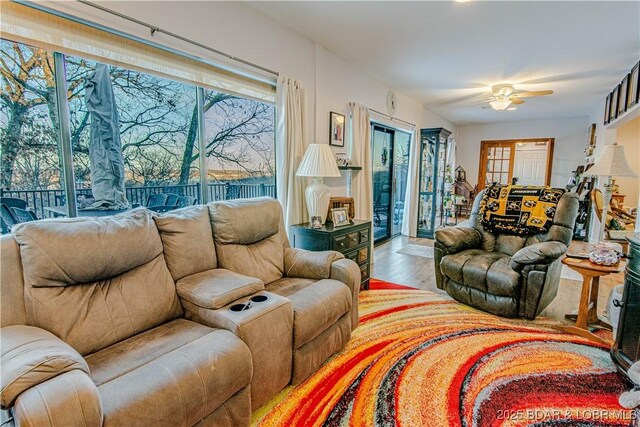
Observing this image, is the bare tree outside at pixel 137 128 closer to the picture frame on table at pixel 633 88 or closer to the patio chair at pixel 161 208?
the patio chair at pixel 161 208

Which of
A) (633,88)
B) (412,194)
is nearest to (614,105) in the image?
(633,88)

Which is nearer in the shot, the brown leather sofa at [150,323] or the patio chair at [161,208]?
the brown leather sofa at [150,323]

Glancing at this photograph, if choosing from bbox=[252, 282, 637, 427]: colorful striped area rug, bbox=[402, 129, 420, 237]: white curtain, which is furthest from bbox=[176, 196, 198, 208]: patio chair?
bbox=[402, 129, 420, 237]: white curtain

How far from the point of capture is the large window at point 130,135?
1761 mm

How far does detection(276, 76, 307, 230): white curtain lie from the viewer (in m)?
2.97

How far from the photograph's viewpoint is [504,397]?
1.80 m

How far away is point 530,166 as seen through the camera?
8.38 meters

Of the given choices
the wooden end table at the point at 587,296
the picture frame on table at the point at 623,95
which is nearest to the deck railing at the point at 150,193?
the wooden end table at the point at 587,296

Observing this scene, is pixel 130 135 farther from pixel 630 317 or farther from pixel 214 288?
pixel 630 317

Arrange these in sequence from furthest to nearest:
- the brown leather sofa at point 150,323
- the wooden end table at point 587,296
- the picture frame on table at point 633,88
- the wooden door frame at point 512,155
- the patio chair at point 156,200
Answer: the wooden door frame at point 512,155 → the picture frame on table at point 633,88 → the patio chair at point 156,200 → the wooden end table at point 587,296 → the brown leather sofa at point 150,323

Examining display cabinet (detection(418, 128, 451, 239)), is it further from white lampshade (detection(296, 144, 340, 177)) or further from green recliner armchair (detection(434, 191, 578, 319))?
white lampshade (detection(296, 144, 340, 177))

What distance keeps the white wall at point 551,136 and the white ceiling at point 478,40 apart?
10.0 feet

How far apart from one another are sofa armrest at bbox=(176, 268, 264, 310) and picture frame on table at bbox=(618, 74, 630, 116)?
513 cm

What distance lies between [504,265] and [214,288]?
2387mm
